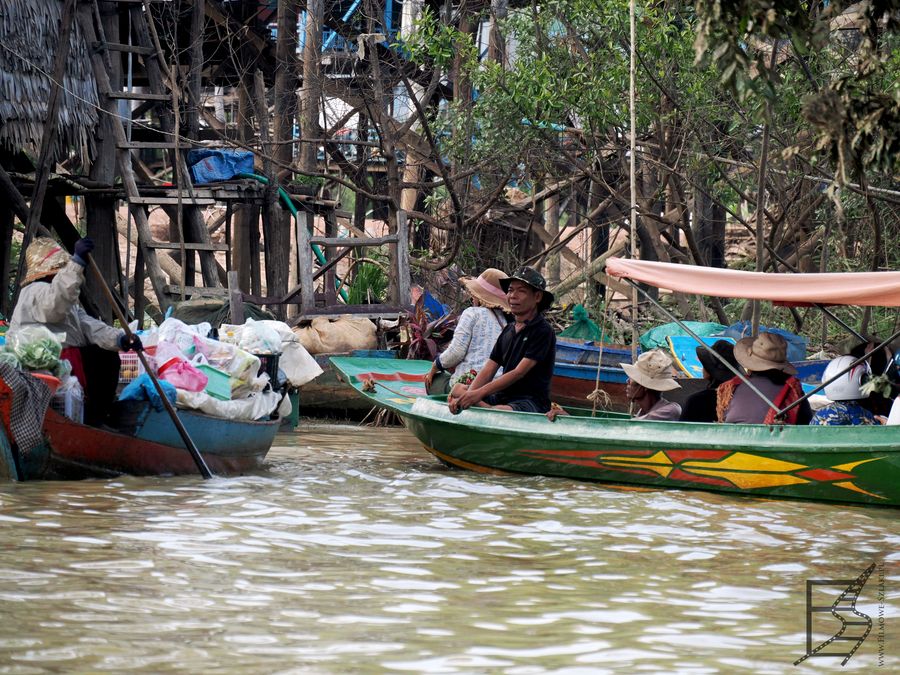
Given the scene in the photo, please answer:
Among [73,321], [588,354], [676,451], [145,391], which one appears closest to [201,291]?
[588,354]

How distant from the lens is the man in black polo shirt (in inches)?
314

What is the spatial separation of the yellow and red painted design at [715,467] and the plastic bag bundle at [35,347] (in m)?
3.18

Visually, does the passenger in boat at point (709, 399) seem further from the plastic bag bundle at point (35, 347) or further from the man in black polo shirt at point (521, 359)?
the plastic bag bundle at point (35, 347)

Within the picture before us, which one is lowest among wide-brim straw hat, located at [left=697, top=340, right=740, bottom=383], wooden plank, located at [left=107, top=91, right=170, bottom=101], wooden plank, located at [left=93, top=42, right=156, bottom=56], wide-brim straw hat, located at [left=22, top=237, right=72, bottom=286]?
wide-brim straw hat, located at [left=697, top=340, right=740, bottom=383]

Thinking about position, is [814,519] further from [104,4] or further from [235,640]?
[104,4]

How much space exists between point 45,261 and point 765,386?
175 inches

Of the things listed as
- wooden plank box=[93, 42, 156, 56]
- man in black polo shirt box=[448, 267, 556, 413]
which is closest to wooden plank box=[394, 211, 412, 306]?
wooden plank box=[93, 42, 156, 56]

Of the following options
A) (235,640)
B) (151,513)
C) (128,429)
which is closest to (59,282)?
(128,429)

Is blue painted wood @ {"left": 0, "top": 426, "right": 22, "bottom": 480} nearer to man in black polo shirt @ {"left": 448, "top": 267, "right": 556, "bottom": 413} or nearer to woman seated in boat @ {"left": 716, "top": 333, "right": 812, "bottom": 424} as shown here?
man in black polo shirt @ {"left": 448, "top": 267, "right": 556, "bottom": 413}

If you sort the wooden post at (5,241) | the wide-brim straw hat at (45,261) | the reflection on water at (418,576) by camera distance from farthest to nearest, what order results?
the wooden post at (5,241), the wide-brim straw hat at (45,261), the reflection on water at (418,576)

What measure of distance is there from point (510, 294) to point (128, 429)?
2.57m

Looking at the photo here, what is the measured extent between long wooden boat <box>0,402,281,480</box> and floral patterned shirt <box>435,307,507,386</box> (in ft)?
4.45

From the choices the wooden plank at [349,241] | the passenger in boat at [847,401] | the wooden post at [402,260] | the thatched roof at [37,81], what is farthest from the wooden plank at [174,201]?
the passenger in boat at [847,401]

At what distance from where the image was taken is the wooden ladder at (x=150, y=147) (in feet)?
40.1
